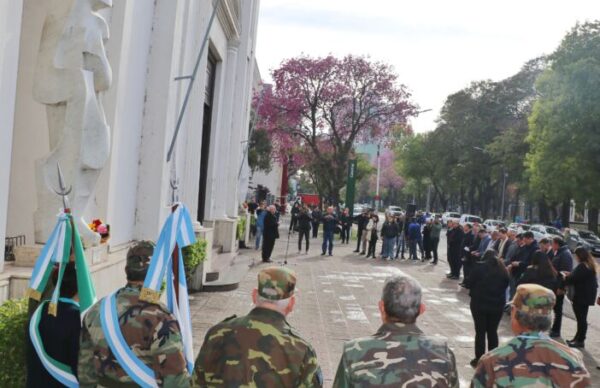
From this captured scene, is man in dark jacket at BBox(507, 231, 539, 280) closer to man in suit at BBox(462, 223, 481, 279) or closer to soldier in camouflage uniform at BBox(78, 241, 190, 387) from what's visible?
man in suit at BBox(462, 223, 481, 279)

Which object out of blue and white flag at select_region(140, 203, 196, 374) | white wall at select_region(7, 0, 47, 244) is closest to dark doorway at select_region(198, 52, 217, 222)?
white wall at select_region(7, 0, 47, 244)

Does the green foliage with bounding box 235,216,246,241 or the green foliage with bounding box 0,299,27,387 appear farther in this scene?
the green foliage with bounding box 235,216,246,241

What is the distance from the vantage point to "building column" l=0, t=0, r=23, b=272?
6.17 m

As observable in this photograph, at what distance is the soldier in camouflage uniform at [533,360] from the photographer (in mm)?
3369

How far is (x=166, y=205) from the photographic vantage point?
1216 cm

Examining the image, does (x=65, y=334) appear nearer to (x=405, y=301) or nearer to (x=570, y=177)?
(x=405, y=301)

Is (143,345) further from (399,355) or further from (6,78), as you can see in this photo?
(6,78)

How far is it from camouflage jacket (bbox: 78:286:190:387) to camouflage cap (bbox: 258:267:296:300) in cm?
58

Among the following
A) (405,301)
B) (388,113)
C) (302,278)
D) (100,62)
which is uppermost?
(388,113)

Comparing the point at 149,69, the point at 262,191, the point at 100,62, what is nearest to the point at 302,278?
the point at 149,69

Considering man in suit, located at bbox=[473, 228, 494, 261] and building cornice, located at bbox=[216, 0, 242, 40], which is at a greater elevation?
building cornice, located at bbox=[216, 0, 242, 40]

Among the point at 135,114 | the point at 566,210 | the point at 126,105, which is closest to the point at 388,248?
the point at 135,114

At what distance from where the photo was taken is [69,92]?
714 cm

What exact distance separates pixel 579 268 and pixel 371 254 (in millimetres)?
14917
